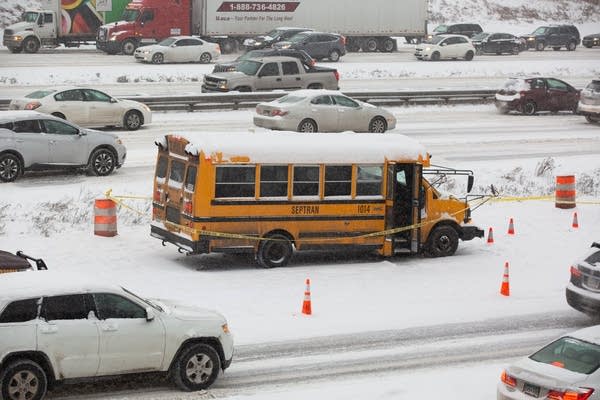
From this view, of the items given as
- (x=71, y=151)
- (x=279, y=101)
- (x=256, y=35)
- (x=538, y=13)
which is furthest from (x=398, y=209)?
(x=538, y=13)

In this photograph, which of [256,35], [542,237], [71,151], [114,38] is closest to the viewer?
[542,237]

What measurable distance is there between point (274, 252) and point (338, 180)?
175 centimetres

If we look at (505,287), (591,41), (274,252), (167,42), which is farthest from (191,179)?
(591,41)

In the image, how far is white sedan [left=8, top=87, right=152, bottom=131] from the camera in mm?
31672

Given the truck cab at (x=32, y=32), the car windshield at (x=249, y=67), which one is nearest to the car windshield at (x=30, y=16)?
the truck cab at (x=32, y=32)

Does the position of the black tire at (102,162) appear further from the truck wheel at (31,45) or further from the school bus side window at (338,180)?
the truck wheel at (31,45)

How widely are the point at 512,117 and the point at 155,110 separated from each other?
41.1 feet

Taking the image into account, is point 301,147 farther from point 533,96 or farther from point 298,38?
point 298,38

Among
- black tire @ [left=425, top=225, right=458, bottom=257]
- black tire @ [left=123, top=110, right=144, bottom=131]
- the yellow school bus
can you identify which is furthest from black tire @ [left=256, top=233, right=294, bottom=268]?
black tire @ [left=123, top=110, right=144, bottom=131]

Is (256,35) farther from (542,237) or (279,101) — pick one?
(542,237)

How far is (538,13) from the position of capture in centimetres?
9000

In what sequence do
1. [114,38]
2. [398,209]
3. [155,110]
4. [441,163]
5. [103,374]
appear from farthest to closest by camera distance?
1. [114,38]
2. [155,110]
3. [441,163]
4. [398,209]
5. [103,374]

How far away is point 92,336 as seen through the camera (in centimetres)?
1303

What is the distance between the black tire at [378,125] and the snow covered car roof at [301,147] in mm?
12715
